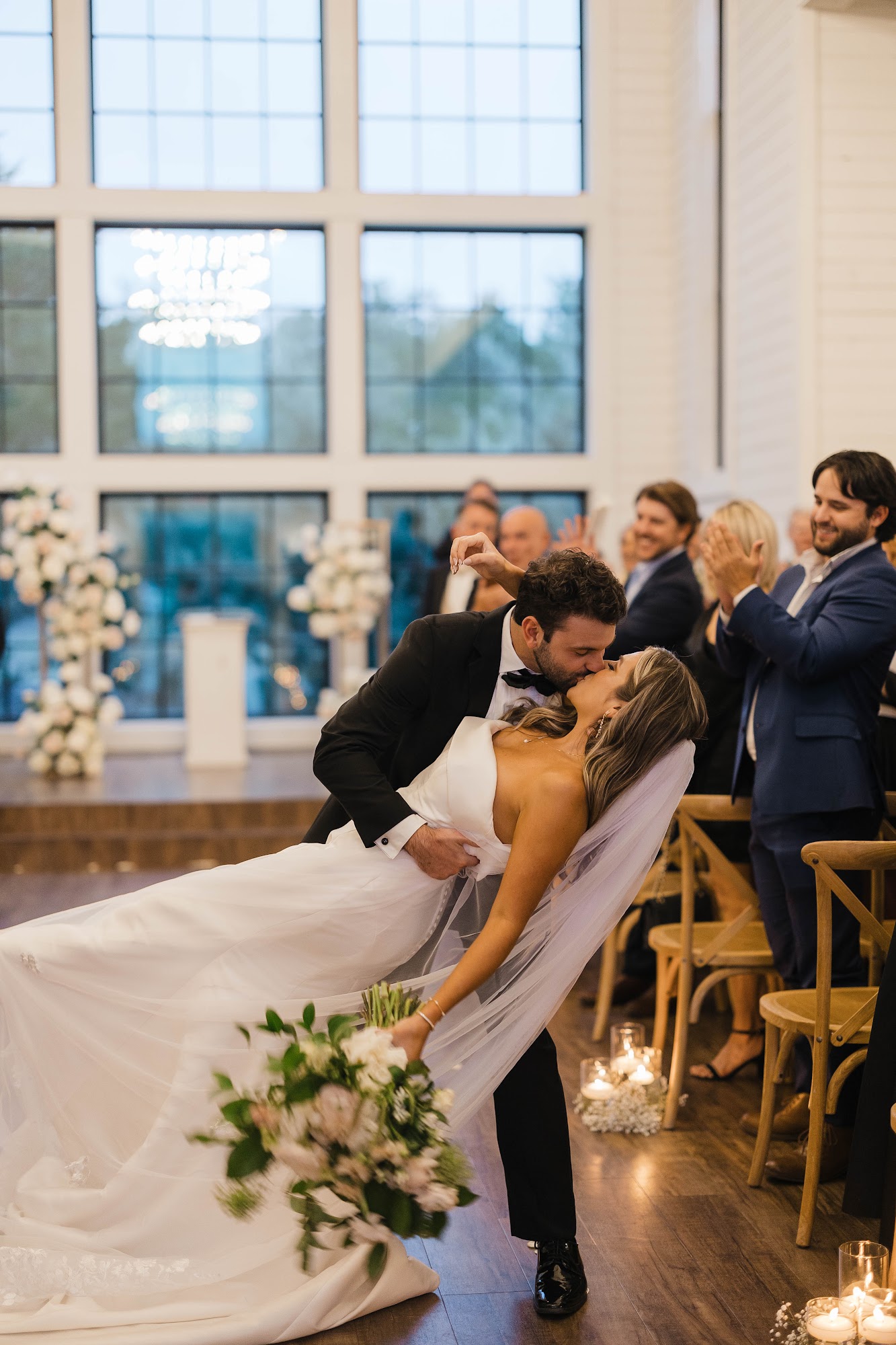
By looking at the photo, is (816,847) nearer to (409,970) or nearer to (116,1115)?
(409,970)

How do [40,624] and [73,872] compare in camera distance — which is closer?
[73,872]

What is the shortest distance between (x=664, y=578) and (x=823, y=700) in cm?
122

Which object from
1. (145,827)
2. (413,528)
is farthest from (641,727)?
(413,528)

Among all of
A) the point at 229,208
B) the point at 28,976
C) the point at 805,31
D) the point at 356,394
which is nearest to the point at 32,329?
the point at 229,208

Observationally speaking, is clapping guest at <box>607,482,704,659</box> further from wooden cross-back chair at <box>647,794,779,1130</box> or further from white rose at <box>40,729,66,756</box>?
white rose at <box>40,729,66,756</box>

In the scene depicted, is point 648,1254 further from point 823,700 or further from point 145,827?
point 145,827

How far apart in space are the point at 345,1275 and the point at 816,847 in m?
1.31

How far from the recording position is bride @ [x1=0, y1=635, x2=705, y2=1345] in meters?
2.63

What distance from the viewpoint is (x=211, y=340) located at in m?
10.1

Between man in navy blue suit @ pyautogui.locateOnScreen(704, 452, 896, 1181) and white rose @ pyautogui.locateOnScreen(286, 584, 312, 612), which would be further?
white rose @ pyautogui.locateOnScreen(286, 584, 312, 612)

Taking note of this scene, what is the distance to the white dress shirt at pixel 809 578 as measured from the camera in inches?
137

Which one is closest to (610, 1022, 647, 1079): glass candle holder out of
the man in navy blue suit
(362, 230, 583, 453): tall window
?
the man in navy blue suit

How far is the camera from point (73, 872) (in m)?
7.34

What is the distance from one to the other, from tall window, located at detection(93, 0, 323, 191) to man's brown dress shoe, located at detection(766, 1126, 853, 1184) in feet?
27.6
